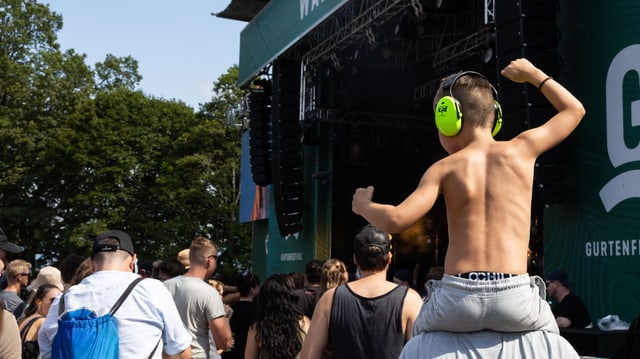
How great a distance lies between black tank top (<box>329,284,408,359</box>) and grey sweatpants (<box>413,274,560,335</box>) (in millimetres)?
1131

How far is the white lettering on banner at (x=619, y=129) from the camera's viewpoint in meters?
7.23

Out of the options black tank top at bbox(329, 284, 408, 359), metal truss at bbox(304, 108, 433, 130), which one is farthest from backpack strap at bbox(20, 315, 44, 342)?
metal truss at bbox(304, 108, 433, 130)

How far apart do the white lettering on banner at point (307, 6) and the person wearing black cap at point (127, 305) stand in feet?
32.4

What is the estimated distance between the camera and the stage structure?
505 inches

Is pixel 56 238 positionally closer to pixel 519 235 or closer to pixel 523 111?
pixel 523 111

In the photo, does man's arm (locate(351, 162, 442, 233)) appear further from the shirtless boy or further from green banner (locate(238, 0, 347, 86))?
green banner (locate(238, 0, 347, 86))

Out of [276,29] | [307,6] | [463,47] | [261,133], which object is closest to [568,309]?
[463,47]

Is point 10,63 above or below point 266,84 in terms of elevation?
above

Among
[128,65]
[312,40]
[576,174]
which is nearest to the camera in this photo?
[576,174]

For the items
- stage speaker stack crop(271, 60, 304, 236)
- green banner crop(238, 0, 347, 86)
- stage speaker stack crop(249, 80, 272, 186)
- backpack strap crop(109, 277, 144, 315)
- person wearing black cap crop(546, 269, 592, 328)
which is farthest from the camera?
stage speaker stack crop(249, 80, 272, 186)

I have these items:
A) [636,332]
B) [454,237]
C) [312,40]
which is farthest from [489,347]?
[312,40]

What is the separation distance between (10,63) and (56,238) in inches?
309

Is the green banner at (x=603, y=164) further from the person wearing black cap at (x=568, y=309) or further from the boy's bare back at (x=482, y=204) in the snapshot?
the boy's bare back at (x=482, y=204)

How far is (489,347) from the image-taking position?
7.46 feet
